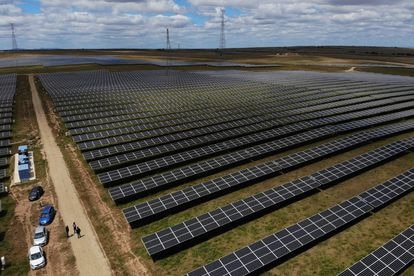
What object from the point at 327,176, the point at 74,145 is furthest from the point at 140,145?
the point at 327,176

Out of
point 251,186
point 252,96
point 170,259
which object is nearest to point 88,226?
point 170,259

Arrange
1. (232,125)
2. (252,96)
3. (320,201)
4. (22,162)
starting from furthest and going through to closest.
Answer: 1. (252,96)
2. (232,125)
3. (22,162)
4. (320,201)

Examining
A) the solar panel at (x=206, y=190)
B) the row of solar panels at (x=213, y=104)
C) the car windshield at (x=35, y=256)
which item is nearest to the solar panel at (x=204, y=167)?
the solar panel at (x=206, y=190)

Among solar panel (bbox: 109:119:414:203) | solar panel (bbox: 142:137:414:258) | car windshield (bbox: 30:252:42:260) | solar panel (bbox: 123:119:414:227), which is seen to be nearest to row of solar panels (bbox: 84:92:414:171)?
solar panel (bbox: 109:119:414:203)

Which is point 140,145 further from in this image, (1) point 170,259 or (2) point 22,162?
(1) point 170,259

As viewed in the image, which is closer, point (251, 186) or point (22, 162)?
point (251, 186)

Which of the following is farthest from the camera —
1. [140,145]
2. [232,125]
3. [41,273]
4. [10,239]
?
[232,125]
